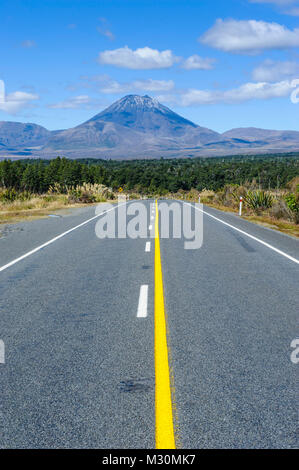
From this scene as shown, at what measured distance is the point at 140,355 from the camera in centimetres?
489

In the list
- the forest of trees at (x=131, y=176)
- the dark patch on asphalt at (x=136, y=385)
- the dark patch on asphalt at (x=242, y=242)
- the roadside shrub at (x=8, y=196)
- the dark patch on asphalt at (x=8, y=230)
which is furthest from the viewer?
the forest of trees at (x=131, y=176)

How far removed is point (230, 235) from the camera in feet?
53.3

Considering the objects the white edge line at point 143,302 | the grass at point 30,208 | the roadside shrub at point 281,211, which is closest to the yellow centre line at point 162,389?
the white edge line at point 143,302

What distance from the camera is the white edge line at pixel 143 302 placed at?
6.40 meters

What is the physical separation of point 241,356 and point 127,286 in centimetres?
358

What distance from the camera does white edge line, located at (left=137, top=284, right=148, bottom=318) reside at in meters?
6.40

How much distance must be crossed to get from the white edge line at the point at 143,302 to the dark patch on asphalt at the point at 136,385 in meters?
2.06

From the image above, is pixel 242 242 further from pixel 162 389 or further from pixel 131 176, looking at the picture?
pixel 131 176

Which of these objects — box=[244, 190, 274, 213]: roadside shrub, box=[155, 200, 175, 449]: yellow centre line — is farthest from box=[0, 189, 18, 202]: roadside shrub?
box=[155, 200, 175, 449]: yellow centre line

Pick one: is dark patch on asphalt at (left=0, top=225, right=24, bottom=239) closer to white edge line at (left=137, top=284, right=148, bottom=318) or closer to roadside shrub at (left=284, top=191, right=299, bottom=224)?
white edge line at (left=137, top=284, right=148, bottom=318)

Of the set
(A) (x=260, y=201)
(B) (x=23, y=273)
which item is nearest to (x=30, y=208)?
(A) (x=260, y=201)

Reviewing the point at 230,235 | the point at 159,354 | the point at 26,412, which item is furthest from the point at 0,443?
the point at 230,235

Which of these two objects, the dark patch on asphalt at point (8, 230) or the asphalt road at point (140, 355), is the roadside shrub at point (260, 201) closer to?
the dark patch on asphalt at point (8, 230)
